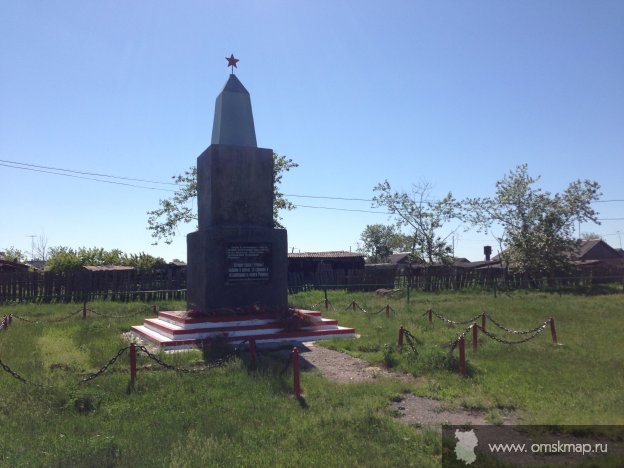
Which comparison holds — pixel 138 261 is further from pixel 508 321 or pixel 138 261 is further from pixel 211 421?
pixel 211 421

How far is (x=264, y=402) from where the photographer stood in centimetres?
659

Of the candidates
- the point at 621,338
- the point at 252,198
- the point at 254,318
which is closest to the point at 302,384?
the point at 254,318

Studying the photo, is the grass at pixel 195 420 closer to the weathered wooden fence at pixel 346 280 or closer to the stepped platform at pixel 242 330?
the stepped platform at pixel 242 330

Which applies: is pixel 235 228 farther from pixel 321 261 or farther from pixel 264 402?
pixel 321 261

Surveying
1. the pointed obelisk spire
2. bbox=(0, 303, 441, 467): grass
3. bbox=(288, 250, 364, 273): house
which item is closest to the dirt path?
bbox=(0, 303, 441, 467): grass

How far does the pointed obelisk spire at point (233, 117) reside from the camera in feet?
44.8

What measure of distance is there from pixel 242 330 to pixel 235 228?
273 cm

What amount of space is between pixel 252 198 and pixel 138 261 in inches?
796

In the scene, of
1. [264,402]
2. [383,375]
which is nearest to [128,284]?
[383,375]

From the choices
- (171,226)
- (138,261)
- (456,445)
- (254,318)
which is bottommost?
(456,445)

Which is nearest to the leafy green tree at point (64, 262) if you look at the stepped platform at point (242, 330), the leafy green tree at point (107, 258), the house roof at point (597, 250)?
the leafy green tree at point (107, 258)

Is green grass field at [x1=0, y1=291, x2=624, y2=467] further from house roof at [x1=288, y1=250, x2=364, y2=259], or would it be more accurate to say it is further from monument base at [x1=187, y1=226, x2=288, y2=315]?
house roof at [x1=288, y1=250, x2=364, y2=259]

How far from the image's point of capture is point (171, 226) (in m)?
33.7

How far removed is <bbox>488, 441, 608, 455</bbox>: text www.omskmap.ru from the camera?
4895mm
